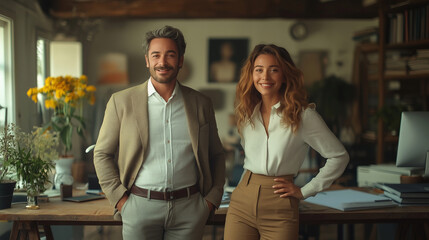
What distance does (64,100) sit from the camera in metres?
2.92

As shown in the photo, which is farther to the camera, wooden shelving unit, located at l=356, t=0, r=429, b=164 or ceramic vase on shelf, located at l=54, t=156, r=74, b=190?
wooden shelving unit, located at l=356, t=0, r=429, b=164

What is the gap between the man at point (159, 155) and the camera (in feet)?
6.22

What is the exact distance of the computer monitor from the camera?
2.43 m

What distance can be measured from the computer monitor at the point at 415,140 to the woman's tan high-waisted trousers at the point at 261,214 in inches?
37.7

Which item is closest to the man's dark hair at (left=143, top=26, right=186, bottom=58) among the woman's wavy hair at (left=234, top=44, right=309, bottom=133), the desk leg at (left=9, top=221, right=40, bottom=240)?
the woman's wavy hair at (left=234, top=44, right=309, bottom=133)

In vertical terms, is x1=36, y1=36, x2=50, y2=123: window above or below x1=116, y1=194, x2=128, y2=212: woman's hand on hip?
above

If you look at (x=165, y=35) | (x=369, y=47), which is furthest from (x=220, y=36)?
(x=165, y=35)

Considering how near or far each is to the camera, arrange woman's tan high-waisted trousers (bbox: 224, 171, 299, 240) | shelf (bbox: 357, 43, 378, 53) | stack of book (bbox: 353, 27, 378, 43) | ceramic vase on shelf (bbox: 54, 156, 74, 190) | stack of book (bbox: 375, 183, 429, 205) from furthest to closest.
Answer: stack of book (bbox: 353, 27, 378, 43) → shelf (bbox: 357, 43, 378, 53) → ceramic vase on shelf (bbox: 54, 156, 74, 190) → stack of book (bbox: 375, 183, 429, 205) → woman's tan high-waisted trousers (bbox: 224, 171, 299, 240)

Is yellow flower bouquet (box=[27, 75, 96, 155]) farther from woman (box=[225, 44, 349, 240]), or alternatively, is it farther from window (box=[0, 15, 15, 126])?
woman (box=[225, 44, 349, 240])

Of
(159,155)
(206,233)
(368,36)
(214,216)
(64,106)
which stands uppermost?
(368,36)

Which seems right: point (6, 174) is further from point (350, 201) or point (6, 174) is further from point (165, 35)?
point (350, 201)

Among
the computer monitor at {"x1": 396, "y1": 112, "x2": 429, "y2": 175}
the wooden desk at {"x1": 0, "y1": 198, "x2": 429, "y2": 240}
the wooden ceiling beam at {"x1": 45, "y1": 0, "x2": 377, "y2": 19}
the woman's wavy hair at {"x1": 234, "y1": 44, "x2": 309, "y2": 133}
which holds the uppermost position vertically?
the wooden ceiling beam at {"x1": 45, "y1": 0, "x2": 377, "y2": 19}

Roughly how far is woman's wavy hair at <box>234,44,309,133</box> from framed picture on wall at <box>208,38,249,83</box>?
4557 millimetres

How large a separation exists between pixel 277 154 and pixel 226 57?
4.81 metres
